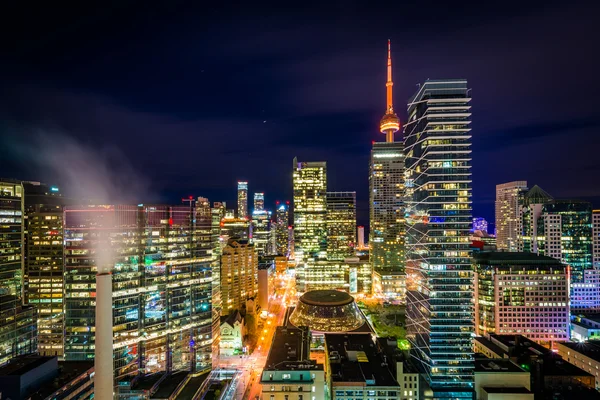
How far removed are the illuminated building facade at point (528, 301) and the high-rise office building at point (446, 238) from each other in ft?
91.6

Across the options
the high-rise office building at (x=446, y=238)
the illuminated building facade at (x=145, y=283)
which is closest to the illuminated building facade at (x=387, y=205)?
the high-rise office building at (x=446, y=238)

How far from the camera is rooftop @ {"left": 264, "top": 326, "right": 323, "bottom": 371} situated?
44938 mm

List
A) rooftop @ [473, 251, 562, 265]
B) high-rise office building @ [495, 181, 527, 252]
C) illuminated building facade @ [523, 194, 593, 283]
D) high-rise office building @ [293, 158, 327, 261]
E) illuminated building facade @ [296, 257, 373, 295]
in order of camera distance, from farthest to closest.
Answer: high-rise office building @ [495, 181, 527, 252], high-rise office building @ [293, 158, 327, 261], illuminated building facade @ [296, 257, 373, 295], illuminated building facade @ [523, 194, 593, 283], rooftop @ [473, 251, 562, 265]

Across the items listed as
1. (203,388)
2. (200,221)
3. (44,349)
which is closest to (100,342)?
(203,388)

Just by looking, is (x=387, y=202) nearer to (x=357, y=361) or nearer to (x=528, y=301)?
(x=528, y=301)

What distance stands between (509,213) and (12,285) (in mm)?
200959

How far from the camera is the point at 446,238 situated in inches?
2210

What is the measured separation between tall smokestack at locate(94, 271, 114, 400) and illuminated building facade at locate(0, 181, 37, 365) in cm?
3570

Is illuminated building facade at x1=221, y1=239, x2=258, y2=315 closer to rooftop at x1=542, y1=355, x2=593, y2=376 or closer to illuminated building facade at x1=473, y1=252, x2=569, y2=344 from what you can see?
illuminated building facade at x1=473, y1=252, x2=569, y2=344

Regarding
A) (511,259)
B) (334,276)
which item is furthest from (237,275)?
(511,259)

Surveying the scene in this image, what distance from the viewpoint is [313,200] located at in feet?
469

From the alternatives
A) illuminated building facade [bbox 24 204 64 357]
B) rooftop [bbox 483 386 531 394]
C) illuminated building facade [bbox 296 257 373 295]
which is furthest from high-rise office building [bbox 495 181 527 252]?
illuminated building facade [bbox 24 204 64 357]

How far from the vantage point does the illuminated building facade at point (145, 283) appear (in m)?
55.8

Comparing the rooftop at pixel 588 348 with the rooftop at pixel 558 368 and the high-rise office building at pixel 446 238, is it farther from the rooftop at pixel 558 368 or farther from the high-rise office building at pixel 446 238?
the high-rise office building at pixel 446 238
